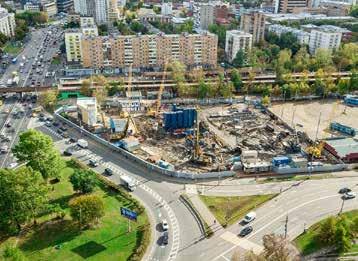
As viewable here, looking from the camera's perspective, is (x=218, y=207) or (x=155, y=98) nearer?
(x=218, y=207)

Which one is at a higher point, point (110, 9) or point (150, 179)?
point (110, 9)

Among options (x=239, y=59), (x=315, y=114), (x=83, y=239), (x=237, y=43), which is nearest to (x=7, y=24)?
(x=237, y=43)

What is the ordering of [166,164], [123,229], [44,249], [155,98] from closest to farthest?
[44,249], [123,229], [166,164], [155,98]

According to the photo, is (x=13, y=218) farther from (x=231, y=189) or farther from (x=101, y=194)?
(x=231, y=189)

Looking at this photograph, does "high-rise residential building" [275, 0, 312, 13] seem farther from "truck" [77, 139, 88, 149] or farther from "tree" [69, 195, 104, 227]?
"tree" [69, 195, 104, 227]

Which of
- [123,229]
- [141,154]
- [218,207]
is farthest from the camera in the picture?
[141,154]

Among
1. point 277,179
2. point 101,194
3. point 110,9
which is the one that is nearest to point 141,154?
point 101,194

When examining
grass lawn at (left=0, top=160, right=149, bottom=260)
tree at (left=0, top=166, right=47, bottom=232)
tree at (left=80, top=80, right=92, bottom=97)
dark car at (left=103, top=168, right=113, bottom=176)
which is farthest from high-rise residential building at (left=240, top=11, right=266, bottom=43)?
tree at (left=0, top=166, right=47, bottom=232)
